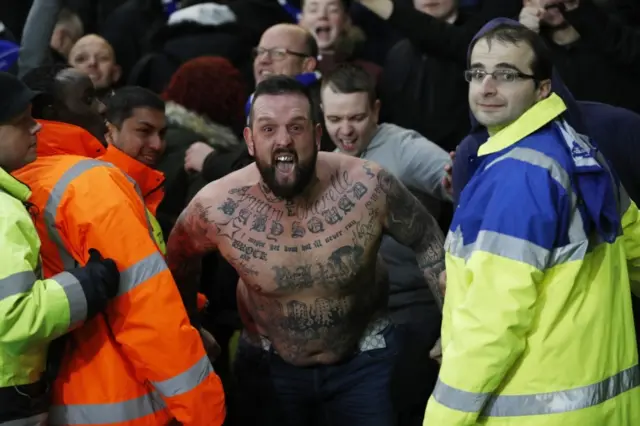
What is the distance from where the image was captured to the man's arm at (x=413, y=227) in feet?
12.6

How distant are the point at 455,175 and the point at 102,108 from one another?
5.31 feet

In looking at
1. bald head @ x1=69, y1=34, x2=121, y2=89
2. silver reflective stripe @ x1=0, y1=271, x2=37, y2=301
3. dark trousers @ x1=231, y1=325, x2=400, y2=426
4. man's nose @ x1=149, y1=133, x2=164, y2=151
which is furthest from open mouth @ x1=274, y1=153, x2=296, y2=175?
bald head @ x1=69, y1=34, x2=121, y2=89

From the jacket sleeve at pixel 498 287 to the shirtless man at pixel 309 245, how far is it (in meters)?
0.95

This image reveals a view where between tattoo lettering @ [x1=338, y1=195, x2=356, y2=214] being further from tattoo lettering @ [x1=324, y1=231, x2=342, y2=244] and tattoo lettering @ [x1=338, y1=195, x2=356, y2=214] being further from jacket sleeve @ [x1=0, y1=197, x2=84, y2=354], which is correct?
jacket sleeve @ [x1=0, y1=197, x2=84, y2=354]

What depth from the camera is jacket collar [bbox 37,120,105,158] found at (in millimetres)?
3635

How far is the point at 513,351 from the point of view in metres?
2.84

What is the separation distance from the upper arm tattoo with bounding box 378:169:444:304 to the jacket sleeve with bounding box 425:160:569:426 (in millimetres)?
931

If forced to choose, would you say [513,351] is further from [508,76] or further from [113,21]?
[113,21]

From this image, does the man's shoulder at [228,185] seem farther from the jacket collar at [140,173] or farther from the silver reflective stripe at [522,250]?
the silver reflective stripe at [522,250]

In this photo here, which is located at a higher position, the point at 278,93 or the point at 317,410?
the point at 278,93

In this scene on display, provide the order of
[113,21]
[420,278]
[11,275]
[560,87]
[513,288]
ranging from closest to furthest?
1. [513,288]
2. [11,275]
3. [560,87]
4. [420,278]
5. [113,21]

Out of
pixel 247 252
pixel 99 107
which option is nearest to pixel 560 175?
pixel 247 252

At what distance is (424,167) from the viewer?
4.57 m

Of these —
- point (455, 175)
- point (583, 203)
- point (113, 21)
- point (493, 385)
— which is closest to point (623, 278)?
point (583, 203)
